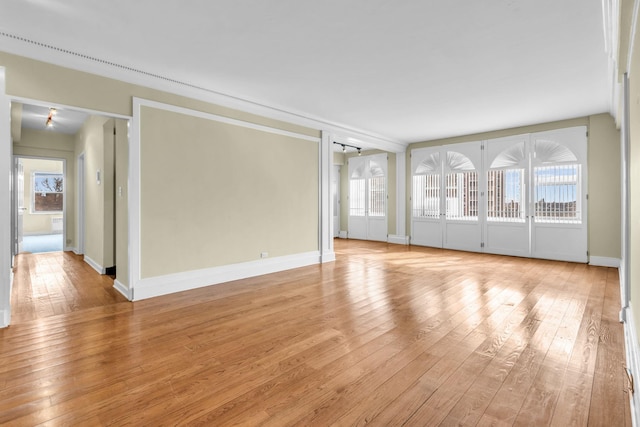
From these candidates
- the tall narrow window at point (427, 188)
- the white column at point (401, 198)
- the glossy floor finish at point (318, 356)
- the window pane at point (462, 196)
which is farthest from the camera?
the white column at point (401, 198)

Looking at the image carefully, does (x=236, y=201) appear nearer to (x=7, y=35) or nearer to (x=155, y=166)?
(x=155, y=166)

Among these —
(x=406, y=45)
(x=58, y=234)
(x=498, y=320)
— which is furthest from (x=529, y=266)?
(x=58, y=234)

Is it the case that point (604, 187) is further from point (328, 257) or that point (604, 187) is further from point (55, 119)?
point (55, 119)

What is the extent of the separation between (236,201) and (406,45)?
123 inches

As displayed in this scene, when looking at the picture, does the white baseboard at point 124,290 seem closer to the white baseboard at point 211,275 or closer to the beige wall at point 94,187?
the white baseboard at point 211,275

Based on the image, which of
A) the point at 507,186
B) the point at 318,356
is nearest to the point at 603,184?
the point at 507,186

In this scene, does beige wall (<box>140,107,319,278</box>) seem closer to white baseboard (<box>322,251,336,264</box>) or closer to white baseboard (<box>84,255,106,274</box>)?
white baseboard (<box>322,251,336,264</box>)

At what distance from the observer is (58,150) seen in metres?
7.33

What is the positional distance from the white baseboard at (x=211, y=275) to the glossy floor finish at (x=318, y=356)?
17cm

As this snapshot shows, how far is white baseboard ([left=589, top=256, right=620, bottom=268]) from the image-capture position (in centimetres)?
576

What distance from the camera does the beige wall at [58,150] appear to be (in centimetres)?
692

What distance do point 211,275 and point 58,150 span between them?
18.6ft

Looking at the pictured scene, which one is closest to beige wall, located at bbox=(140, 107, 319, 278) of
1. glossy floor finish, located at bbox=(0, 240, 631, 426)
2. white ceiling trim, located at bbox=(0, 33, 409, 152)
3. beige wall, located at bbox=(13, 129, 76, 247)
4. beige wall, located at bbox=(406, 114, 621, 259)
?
white ceiling trim, located at bbox=(0, 33, 409, 152)

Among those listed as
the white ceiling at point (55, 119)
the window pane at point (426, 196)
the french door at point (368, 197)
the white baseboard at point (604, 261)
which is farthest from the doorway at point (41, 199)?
the white baseboard at point (604, 261)
